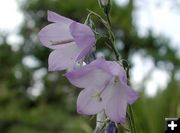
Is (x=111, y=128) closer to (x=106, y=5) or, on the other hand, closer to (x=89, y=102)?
(x=89, y=102)

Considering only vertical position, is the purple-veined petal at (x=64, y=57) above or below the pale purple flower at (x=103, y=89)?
above

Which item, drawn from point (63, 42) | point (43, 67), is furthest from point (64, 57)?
point (43, 67)

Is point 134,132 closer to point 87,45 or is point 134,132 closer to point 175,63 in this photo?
point 87,45

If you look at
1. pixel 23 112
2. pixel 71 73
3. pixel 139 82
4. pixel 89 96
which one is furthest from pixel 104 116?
pixel 23 112

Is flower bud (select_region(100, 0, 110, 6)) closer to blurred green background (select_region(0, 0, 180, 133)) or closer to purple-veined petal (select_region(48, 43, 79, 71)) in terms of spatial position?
purple-veined petal (select_region(48, 43, 79, 71))

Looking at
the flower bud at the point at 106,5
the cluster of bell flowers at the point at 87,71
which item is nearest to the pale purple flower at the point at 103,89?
the cluster of bell flowers at the point at 87,71

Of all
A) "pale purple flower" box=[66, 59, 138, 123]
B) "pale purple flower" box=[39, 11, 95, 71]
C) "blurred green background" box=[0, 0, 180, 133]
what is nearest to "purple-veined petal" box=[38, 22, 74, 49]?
"pale purple flower" box=[39, 11, 95, 71]

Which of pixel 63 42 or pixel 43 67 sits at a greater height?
pixel 63 42

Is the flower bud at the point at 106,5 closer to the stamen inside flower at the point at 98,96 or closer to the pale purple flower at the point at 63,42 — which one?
the pale purple flower at the point at 63,42
